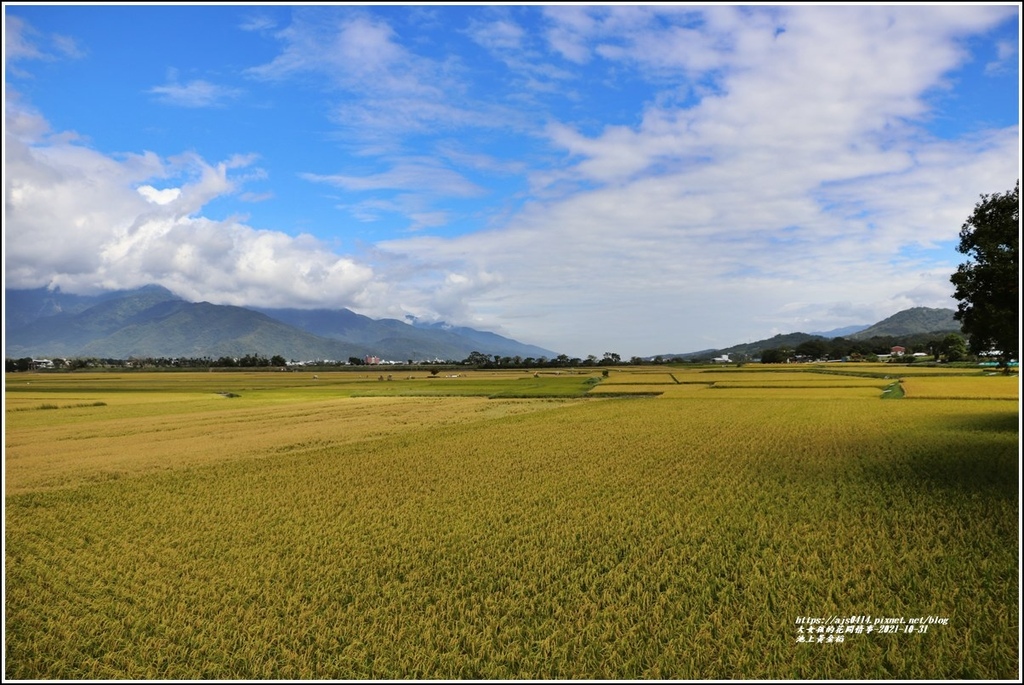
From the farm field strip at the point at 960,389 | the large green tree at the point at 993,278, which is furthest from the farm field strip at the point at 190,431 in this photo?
the farm field strip at the point at 960,389

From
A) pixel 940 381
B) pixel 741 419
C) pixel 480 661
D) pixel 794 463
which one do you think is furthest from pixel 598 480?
pixel 940 381

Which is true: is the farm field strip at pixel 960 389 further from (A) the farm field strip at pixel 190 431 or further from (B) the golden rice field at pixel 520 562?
(A) the farm field strip at pixel 190 431

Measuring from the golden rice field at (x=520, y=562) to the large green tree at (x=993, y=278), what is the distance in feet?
16.3

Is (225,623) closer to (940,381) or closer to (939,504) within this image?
(939,504)

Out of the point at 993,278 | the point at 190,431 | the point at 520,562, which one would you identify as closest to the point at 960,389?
the point at 993,278

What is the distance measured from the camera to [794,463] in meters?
24.6

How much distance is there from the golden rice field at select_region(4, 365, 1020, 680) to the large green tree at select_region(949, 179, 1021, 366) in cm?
497

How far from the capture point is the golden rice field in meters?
8.65

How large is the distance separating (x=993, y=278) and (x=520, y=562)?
20.0 metres

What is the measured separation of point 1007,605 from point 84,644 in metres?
14.4

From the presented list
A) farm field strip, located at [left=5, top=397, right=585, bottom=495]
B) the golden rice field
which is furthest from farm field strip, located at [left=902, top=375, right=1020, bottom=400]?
farm field strip, located at [left=5, top=397, right=585, bottom=495]

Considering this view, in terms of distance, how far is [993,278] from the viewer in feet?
70.5

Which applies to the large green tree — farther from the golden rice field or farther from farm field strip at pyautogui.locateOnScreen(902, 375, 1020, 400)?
farm field strip at pyautogui.locateOnScreen(902, 375, 1020, 400)

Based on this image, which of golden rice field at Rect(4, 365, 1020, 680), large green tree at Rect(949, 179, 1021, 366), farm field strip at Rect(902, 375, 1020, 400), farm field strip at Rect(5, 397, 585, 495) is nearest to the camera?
golden rice field at Rect(4, 365, 1020, 680)
